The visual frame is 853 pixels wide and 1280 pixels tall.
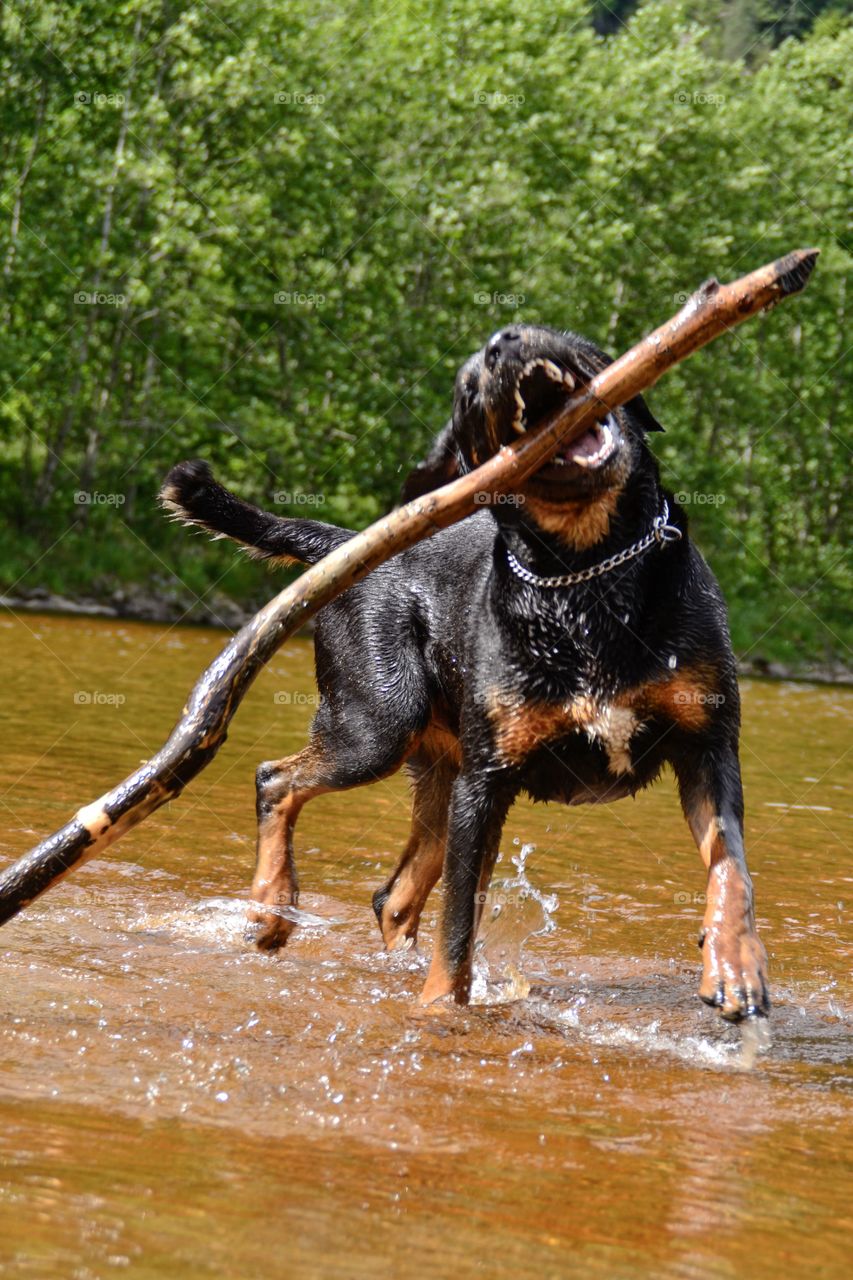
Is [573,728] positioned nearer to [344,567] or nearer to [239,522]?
[344,567]

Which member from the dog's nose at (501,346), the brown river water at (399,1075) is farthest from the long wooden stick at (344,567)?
the brown river water at (399,1075)

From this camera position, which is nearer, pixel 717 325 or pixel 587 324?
pixel 717 325

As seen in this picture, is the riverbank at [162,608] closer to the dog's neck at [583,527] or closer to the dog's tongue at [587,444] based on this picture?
the dog's neck at [583,527]

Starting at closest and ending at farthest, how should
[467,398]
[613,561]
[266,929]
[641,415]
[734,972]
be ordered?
[734,972] → [467,398] → [613,561] → [641,415] → [266,929]

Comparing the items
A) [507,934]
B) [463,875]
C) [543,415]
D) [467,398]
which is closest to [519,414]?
[543,415]

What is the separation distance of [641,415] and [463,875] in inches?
55.6

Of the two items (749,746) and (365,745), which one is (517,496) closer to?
(365,745)

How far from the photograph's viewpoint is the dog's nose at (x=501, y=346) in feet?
12.2

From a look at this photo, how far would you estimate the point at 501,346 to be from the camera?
12.2ft

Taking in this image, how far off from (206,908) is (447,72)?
2174 cm

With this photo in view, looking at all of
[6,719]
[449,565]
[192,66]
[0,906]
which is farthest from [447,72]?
Result: [0,906]

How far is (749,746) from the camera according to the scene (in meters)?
11.3

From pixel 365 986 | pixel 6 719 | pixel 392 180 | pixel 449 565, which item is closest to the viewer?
pixel 365 986

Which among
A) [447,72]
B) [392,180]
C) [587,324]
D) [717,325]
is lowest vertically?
[717,325]
